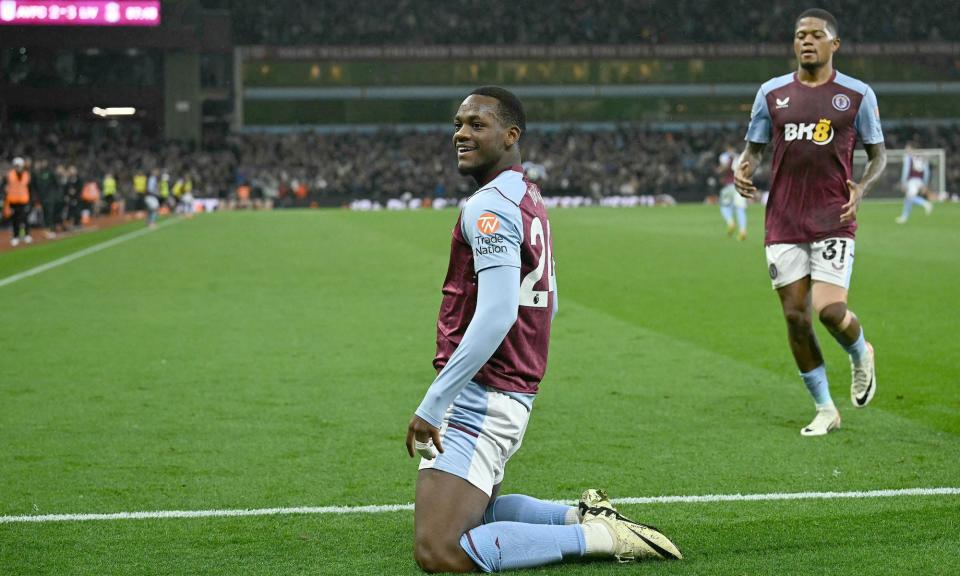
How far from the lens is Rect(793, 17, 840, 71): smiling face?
706 cm

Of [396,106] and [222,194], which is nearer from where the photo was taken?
[222,194]

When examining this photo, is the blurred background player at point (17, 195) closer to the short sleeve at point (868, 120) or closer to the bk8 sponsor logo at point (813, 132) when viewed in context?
the bk8 sponsor logo at point (813, 132)

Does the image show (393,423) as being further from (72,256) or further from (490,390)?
(72,256)

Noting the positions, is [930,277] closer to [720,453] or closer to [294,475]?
[720,453]

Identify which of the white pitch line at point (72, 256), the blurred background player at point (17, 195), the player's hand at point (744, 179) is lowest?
the white pitch line at point (72, 256)

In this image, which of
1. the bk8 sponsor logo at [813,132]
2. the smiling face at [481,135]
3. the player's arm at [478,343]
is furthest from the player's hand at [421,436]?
the bk8 sponsor logo at [813,132]

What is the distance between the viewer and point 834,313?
7090 millimetres

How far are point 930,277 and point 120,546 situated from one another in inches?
577

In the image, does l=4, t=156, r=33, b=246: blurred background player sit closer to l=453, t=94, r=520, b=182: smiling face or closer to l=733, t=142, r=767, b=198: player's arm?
l=733, t=142, r=767, b=198: player's arm

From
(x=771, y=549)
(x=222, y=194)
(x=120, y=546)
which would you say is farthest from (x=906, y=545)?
(x=222, y=194)

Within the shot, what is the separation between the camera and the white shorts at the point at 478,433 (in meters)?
4.47

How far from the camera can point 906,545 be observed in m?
4.82

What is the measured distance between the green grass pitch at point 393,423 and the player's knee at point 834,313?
0.66 meters

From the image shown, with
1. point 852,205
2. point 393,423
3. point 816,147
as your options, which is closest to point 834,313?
point 852,205
